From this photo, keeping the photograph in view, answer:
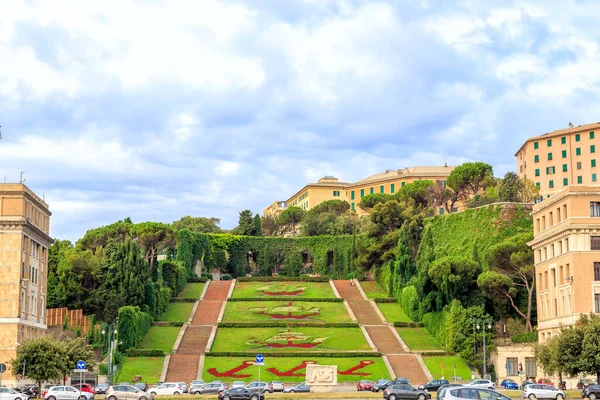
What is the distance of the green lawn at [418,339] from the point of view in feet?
260

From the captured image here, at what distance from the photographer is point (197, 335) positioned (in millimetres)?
81938

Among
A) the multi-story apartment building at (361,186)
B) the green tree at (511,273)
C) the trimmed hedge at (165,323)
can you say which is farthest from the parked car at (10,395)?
the multi-story apartment building at (361,186)

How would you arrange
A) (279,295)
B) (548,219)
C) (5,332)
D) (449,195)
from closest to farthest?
(5,332) → (548,219) → (279,295) → (449,195)

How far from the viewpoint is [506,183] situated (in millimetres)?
105000

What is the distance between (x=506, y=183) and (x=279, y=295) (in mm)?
31058

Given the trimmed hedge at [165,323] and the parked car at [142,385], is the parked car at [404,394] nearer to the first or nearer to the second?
the parked car at [142,385]

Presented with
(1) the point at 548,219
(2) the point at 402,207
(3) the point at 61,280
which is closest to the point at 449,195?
(2) the point at 402,207

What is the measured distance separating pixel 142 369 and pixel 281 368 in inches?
446

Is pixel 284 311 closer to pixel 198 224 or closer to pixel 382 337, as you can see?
pixel 382 337

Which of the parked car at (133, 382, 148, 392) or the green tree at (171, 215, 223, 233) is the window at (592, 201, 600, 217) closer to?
the parked car at (133, 382, 148, 392)

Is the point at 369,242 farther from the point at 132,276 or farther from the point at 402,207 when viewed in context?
the point at 132,276

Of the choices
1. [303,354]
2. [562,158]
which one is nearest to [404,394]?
[303,354]

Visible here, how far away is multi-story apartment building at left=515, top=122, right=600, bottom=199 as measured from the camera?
368 feet

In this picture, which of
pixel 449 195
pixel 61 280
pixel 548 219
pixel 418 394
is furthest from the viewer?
pixel 449 195
